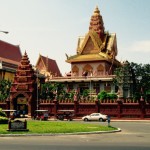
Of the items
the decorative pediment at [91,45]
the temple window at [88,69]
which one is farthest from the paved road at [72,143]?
the decorative pediment at [91,45]

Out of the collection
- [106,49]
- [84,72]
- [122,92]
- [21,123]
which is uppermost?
[106,49]

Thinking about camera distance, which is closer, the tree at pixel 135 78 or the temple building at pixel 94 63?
the tree at pixel 135 78

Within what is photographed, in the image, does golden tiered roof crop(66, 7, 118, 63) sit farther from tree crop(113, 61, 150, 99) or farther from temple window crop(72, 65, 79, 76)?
tree crop(113, 61, 150, 99)

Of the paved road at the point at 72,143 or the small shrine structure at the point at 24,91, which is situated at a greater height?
the small shrine structure at the point at 24,91

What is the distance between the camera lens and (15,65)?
269 ft

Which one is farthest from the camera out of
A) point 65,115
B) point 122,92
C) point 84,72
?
point 84,72

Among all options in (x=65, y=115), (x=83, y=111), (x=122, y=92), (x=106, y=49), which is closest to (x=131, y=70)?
(x=122, y=92)

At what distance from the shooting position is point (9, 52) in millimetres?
85812

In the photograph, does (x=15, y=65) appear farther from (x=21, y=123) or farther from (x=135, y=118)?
(x=21, y=123)

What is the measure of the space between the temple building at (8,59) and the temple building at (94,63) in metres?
10.9

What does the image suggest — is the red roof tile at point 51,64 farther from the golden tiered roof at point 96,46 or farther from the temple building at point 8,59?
the golden tiered roof at point 96,46

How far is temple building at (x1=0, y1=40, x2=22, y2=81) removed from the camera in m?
75.9

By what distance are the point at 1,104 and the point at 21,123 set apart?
1334 inches

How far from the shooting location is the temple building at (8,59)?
75869mm
